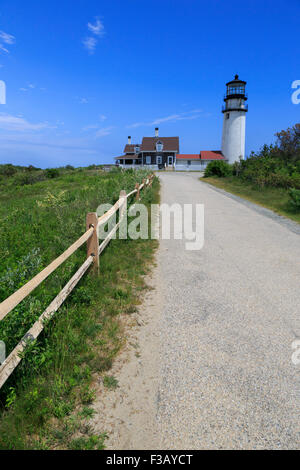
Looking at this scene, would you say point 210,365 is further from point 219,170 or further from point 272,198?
point 219,170

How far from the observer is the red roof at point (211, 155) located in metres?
54.0

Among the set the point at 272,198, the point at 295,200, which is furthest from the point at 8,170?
the point at 295,200

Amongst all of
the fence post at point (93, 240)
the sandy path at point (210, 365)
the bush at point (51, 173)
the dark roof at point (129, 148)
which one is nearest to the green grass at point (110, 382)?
the sandy path at point (210, 365)

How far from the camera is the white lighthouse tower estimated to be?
150 ft

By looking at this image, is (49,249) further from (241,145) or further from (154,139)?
(154,139)

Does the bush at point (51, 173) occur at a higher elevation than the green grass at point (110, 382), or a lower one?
higher

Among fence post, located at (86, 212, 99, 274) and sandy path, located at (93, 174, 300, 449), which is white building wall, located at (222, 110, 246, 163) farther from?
fence post, located at (86, 212, 99, 274)

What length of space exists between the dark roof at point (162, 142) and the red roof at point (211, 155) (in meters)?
5.26

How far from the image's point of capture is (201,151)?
189 feet

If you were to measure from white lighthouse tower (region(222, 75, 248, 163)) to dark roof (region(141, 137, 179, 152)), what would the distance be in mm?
10585

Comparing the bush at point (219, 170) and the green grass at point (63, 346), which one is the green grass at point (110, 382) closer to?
the green grass at point (63, 346)

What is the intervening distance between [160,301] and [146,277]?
104cm

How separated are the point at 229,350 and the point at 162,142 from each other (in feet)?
183
